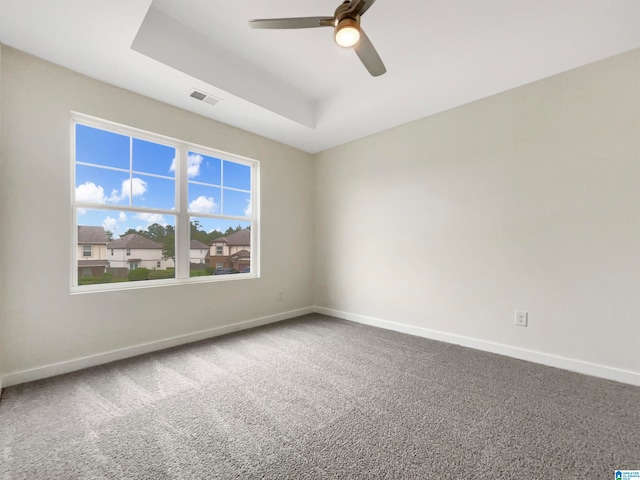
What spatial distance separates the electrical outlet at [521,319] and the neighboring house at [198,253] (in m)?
3.40

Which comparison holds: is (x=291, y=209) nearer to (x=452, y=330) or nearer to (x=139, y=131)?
(x=139, y=131)

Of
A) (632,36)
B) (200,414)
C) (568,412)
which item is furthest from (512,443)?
(632,36)

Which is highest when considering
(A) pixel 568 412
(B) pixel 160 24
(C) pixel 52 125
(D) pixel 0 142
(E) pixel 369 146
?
(B) pixel 160 24

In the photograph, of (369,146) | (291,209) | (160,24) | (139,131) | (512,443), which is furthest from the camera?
(291,209)

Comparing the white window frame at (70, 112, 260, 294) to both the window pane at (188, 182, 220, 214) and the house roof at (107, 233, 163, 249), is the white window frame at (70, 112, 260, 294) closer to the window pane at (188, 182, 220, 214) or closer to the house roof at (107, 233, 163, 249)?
the window pane at (188, 182, 220, 214)

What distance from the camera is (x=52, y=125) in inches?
90.7

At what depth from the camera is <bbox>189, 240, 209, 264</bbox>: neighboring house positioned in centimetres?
321

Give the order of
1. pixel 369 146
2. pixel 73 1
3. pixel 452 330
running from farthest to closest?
1. pixel 369 146
2. pixel 452 330
3. pixel 73 1

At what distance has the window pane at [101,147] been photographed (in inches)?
100

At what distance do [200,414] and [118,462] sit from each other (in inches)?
18.2

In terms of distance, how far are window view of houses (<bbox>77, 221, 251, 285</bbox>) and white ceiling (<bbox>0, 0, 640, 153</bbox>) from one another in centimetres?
141

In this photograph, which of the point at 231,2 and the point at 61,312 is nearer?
the point at 231,2

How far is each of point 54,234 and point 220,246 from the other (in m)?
1.56

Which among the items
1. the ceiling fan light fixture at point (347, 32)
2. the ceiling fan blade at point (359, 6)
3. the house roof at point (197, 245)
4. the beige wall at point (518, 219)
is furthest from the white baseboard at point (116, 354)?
the ceiling fan blade at point (359, 6)
